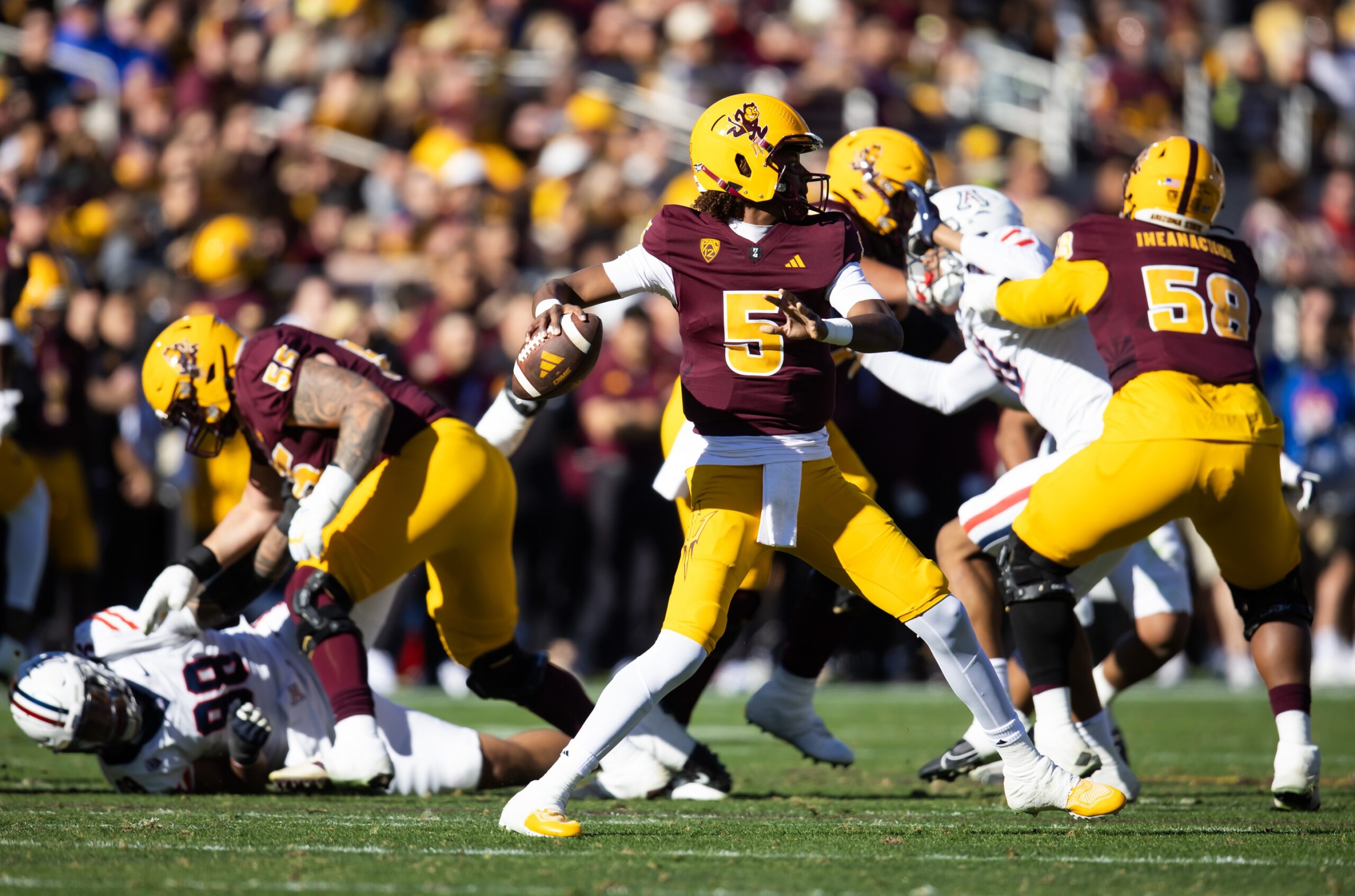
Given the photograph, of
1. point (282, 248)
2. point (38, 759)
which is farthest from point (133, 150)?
point (38, 759)

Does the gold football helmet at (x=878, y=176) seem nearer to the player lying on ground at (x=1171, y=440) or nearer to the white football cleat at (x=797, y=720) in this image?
the player lying on ground at (x=1171, y=440)

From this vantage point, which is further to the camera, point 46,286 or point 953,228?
point 46,286

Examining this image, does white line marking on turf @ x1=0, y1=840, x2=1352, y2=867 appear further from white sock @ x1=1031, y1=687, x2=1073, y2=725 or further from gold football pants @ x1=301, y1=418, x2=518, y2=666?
gold football pants @ x1=301, y1=418, x2=518, y2=666

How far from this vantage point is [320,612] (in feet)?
17.4

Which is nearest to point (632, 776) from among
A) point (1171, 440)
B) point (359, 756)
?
point (359, 756)

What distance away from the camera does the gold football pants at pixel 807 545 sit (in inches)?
176

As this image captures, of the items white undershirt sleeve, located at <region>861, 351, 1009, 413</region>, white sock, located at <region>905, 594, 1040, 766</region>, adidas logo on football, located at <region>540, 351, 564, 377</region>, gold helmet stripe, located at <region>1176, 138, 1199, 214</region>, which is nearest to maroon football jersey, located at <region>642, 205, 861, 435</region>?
adidas logo on football, located at <region>540, 351, 564, 377</region>

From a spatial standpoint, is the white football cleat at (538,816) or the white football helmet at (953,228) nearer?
the white football cleat at (538,816)

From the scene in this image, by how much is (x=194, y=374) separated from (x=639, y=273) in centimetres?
176

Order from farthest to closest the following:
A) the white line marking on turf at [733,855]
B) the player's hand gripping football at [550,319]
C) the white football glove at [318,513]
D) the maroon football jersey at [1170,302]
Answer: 1. the white football glove at [318,513]
2. the maroon football jersey at [1170,302]
3. the player's hand gripping football at [550,319]
4. the white line marking on turf at [733,855]

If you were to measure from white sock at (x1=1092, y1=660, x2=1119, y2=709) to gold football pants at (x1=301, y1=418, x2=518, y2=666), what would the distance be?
225 centimetres

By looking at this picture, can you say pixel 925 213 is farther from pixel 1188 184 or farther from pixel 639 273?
pixel 639 273

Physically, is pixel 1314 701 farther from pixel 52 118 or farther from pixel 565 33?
pixel 52 118

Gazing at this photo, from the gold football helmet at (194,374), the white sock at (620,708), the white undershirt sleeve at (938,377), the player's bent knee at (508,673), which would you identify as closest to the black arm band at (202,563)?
the gold football helmet at (194,374)
